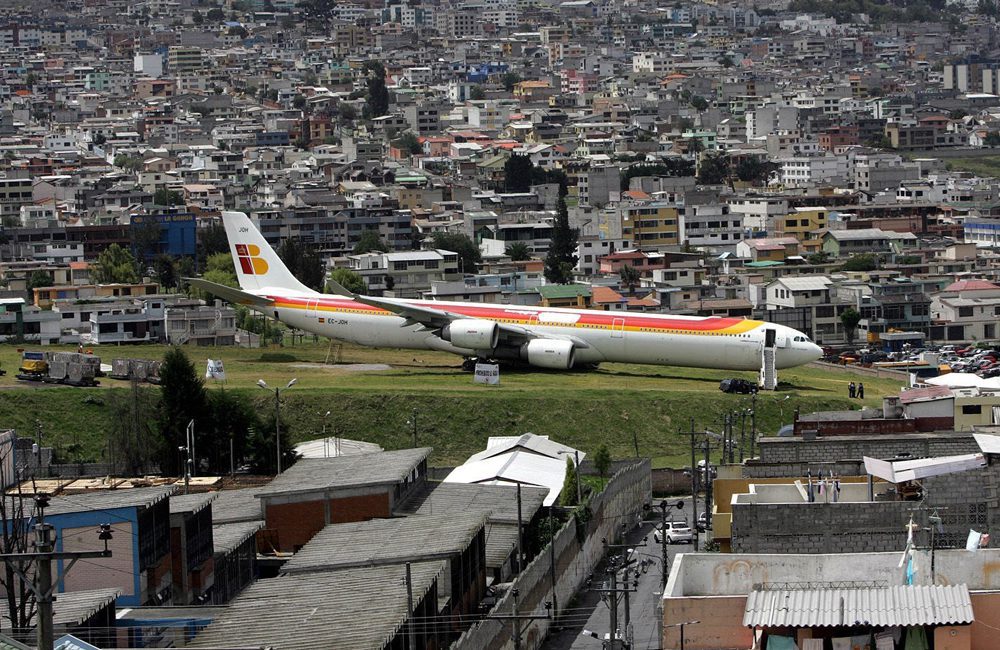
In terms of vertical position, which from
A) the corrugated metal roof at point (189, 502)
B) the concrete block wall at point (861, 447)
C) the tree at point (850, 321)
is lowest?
the tree at point (850, 321)

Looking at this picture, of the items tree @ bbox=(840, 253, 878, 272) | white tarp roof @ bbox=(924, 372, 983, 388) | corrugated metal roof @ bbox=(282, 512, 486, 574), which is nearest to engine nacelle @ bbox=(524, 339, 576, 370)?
white tarp roof @ bbox=(924, 372, 983, 388)

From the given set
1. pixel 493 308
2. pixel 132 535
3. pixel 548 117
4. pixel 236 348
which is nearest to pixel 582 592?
pixel 132 535

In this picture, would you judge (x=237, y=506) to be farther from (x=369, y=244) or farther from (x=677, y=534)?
(x=369, y=244)

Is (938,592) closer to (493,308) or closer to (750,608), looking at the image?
(750,608)

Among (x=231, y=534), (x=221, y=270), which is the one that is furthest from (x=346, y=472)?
(x=221, y=270)

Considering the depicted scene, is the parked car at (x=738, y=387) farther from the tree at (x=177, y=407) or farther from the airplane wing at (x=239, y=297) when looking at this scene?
the airplane wing at (x=239, y=297)

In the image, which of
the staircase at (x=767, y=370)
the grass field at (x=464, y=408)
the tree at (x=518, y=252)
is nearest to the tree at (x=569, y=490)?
the grass field at (x=464, y=408)

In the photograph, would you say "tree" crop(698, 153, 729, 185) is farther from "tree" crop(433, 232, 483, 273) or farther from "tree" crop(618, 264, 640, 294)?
"tree" crop(618, 264, 640, 294)
